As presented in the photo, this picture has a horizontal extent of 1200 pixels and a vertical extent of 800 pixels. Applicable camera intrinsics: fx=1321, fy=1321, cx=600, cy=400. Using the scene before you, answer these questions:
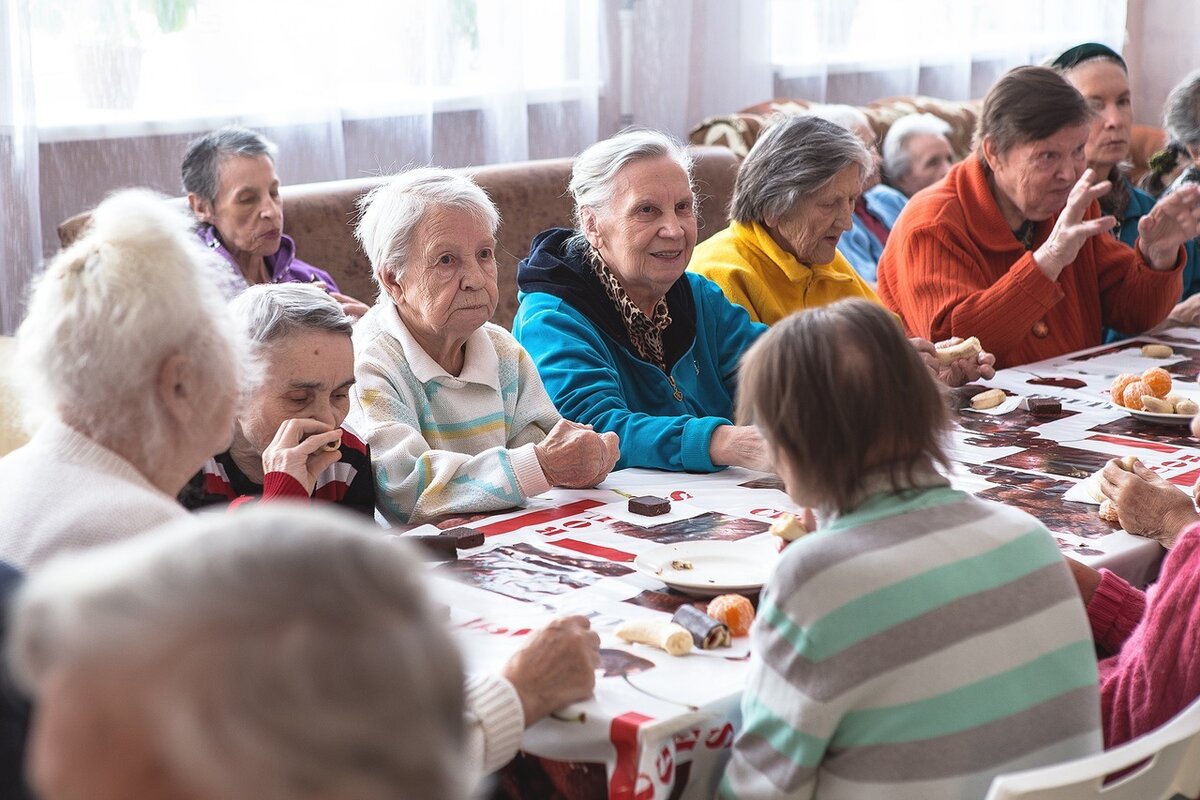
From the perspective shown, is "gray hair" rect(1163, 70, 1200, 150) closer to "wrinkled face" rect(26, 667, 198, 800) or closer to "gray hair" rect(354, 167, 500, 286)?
"gray hair" rect(354, 167, 500, 286)

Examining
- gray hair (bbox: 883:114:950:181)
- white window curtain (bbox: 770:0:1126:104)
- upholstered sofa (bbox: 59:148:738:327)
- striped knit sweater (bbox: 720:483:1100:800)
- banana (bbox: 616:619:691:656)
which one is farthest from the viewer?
white window curtain (bbox: 770:0:1126:104)

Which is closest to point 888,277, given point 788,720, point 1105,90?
point 1105,90

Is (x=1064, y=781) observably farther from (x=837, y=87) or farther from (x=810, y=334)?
(x=837, y=87)

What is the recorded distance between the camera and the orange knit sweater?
3148 mm

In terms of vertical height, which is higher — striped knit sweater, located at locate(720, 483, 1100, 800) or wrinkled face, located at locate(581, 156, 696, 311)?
wrinkled face, located at locate(581, 156, 696, 311)

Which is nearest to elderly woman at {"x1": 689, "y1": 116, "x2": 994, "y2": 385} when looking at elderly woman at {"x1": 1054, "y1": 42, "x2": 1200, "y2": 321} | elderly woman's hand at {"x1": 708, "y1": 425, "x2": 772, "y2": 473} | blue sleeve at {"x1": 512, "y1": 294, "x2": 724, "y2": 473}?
blue sleeve at {"x1": 512, "y1": 294, "x2": 724, "y2": 473}

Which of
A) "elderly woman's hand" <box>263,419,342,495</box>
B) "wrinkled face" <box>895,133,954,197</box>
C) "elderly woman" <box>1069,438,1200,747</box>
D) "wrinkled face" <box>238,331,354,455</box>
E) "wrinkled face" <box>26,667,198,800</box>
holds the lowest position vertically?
"elderly woman" <box>1069,438,1200,747</box>

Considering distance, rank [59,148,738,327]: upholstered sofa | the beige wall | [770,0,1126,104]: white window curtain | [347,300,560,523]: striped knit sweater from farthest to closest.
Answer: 1. the beige wall
2. [770,0,1126,104]: white window curtain
3. [59,148,738,327]: upholstered sofa
4. [347,300,560,523]: striped knit sweater

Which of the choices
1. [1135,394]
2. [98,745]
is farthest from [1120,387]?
[98,745]

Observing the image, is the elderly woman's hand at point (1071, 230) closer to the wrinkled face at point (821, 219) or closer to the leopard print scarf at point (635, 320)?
Answer: the wrinkled face at point (821, 219)

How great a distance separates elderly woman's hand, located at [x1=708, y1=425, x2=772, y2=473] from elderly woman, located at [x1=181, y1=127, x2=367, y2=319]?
4.71ft

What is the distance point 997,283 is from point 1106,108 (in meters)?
1.24

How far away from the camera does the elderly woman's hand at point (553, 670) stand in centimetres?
140

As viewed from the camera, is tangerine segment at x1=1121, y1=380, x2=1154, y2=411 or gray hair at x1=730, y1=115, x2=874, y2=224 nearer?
tangerine segment at x1=1121, y1=380, x2=1154, y2=411
